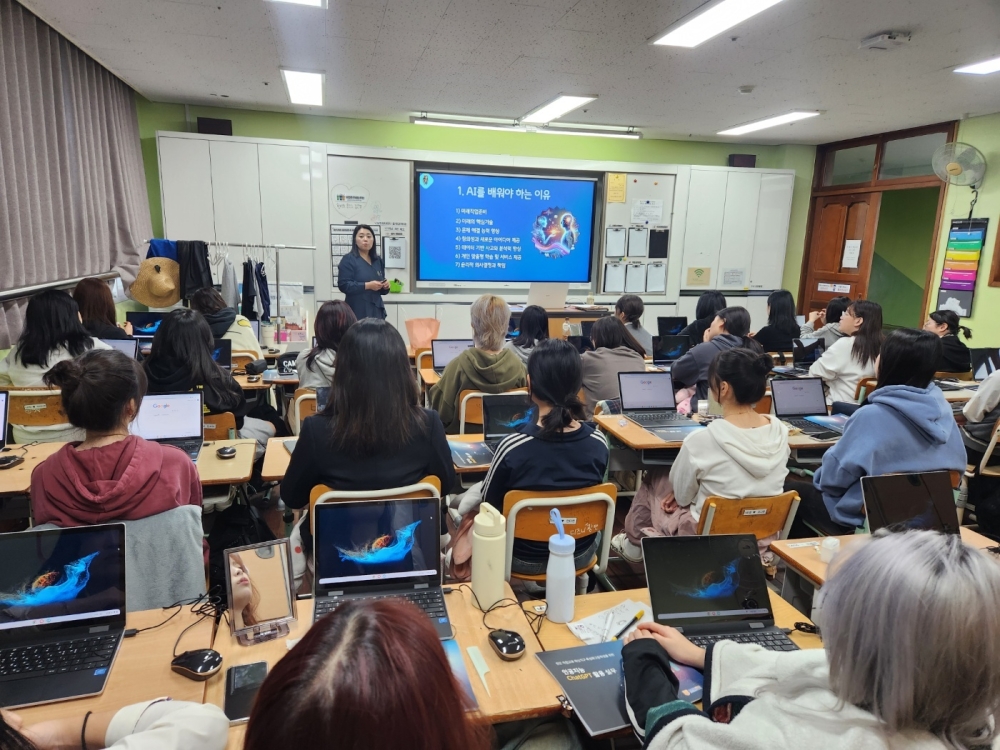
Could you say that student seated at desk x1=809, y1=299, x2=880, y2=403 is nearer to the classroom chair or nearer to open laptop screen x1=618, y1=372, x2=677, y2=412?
open laptop screen x1=618, y1=372, x2=677, y2=412

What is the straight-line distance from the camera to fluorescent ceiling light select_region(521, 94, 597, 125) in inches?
224

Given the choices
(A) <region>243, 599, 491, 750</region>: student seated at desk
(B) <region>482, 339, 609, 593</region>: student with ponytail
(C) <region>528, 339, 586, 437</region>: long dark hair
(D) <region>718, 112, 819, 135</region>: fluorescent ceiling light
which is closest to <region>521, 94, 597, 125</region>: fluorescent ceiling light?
(D) <region>718, 112, 819, 135</region>: fluorescent ceiling light

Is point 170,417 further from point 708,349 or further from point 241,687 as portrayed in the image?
point 708,349

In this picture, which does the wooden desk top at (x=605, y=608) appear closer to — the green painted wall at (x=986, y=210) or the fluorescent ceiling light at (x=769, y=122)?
the fluorescent ceiling light at (x=769, y=122)

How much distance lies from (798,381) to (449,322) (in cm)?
450

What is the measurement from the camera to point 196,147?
6254 millimetres

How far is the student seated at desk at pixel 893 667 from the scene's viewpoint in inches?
31.8

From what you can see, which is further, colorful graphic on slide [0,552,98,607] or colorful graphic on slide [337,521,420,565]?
colorful graphic on slide [337,521,420,565]

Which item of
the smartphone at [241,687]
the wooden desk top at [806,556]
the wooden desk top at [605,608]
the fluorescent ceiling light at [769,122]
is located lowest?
the wooden desk top at [806,556]

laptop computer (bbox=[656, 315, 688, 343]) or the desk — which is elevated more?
laptop computer (bbox=[656, 315, 688, 343])

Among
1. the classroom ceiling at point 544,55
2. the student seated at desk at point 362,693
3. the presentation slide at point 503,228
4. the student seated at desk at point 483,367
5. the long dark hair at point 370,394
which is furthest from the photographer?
the presentation slide at point 503,228

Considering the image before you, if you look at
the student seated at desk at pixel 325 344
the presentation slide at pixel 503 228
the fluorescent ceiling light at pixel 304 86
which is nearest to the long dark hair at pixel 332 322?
the student seated at desk at pixel 325 344

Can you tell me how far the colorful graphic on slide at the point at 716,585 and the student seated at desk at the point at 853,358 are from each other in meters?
3.00

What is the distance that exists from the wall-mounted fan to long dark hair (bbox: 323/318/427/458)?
653 centimetres
